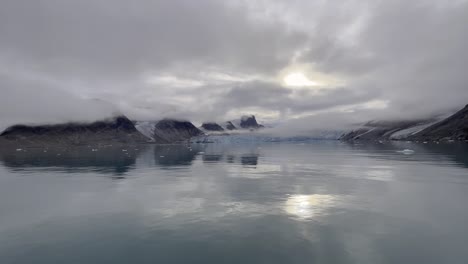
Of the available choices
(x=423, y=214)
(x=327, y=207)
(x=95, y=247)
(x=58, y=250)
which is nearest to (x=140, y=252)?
(x=95, y=247)

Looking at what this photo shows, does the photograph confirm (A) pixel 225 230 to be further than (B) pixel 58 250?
Yes

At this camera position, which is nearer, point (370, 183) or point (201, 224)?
point (201, 224)

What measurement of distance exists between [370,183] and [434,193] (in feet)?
34.3

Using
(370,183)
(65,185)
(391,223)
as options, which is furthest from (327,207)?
(65,185)

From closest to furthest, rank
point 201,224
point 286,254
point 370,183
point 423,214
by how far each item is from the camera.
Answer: point 286,254 → point 201,224 → point 423,214 → point 370,183

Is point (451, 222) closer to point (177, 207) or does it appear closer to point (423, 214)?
point (423, 214)

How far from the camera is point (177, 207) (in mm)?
35344

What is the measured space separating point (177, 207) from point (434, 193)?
3794cm

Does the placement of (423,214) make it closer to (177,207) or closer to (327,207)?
(327,207)

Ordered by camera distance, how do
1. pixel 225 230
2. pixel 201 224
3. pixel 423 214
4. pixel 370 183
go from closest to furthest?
pixel 225 230 < pixel 201 224 < pixel 423 214 < pixel 370 183

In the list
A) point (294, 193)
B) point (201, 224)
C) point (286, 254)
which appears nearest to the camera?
point (286, 254)

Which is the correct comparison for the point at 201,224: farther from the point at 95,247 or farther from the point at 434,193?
the point at 434,193

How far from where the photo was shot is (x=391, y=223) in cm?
2881

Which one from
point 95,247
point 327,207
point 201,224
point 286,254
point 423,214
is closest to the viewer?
point 286,254
